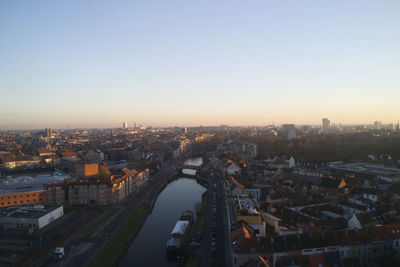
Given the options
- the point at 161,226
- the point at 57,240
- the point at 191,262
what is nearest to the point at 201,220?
the point at 161,226

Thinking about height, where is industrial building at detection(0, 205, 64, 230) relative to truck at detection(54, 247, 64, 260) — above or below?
above

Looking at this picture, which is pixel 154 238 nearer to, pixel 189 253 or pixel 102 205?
pixel 189 253

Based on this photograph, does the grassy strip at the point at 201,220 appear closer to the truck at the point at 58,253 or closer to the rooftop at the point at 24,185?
the truck at the point at 58,253

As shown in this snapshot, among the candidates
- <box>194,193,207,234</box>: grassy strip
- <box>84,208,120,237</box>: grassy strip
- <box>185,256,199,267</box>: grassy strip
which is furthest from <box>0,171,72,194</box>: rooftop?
<box>185,256,199,267</box>: grassy strip

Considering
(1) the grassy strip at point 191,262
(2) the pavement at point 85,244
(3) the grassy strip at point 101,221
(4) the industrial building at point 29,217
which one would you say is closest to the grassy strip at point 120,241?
(2) the pavement at point 85,244

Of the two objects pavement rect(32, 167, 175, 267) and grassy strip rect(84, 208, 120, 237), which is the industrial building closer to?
pavement rect(32, 167, 175, 267)

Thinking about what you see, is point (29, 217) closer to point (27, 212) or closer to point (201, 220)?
point (27, 212)
